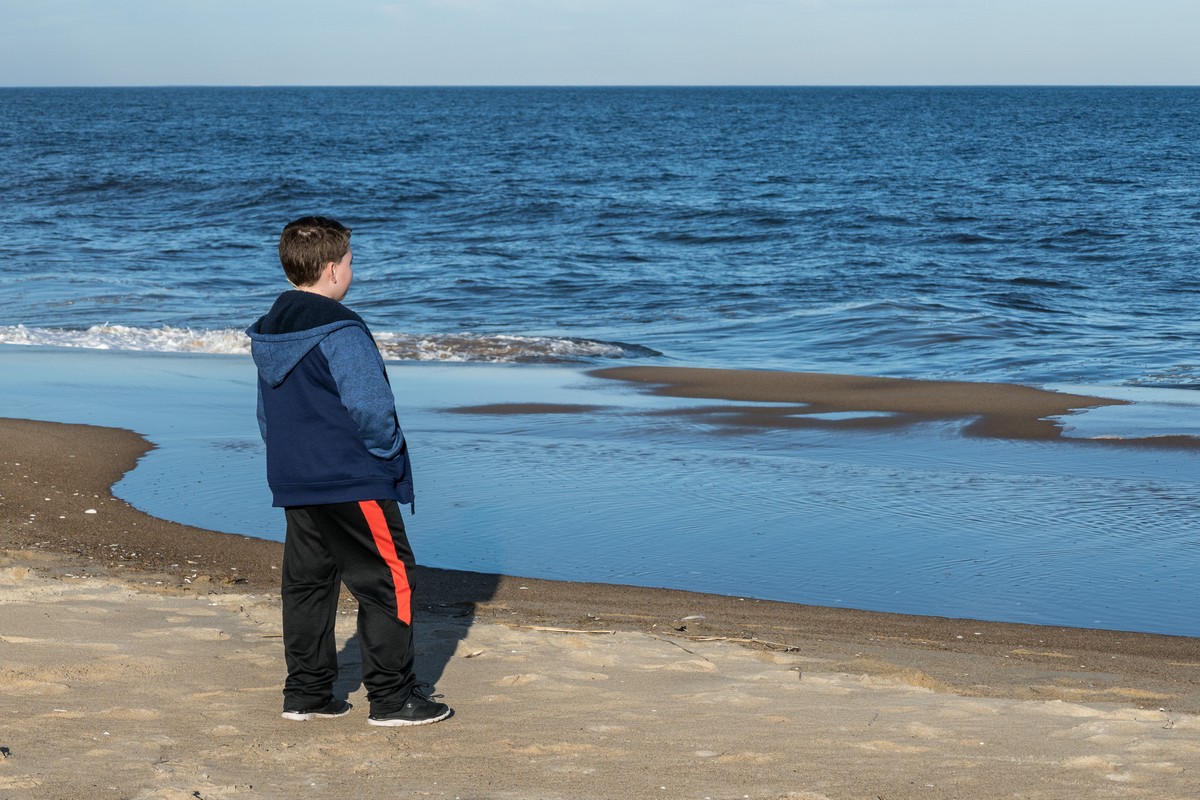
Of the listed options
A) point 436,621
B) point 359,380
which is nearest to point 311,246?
point 359,380

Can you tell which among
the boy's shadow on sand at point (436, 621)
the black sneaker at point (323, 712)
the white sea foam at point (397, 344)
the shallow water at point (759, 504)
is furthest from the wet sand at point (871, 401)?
the black sneaker at point (323, 712)

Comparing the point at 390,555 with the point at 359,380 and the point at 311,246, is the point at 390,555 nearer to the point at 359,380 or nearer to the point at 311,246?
the point at 359,380

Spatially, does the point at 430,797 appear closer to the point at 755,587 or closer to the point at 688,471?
the point at 755,587

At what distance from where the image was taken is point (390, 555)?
147 inches

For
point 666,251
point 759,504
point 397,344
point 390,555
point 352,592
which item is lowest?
point 397,344

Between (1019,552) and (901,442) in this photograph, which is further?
(901,442)

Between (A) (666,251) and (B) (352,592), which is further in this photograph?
(A) (666,251)

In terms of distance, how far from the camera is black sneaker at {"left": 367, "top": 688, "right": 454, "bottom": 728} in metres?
3.84

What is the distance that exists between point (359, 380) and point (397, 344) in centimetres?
1164

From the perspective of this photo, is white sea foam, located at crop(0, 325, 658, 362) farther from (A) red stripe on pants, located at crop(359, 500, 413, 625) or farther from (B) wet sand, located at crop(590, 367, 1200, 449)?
(A) red stripe on pants, located at crop(359, 500, 413, 625)

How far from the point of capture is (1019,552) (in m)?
6.32

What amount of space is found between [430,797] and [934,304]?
51.2ft

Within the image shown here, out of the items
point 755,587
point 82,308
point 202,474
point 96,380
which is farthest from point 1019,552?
point 82,308

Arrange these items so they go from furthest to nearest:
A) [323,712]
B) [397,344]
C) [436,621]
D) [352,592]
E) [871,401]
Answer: [397,344] → [871,401] → [436,621] → [323,712] → [352,592]
